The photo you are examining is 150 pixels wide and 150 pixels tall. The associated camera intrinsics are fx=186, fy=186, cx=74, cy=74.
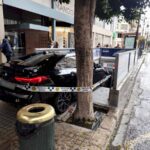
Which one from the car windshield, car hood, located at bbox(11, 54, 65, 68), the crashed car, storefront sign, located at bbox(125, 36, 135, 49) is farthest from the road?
storefront sign, located at bbox(125, 36, 135, 49)

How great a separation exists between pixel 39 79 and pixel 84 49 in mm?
1132

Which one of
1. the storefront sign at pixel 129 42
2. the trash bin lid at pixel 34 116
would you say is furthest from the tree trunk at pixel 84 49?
the storefront sign at pixel 129 42

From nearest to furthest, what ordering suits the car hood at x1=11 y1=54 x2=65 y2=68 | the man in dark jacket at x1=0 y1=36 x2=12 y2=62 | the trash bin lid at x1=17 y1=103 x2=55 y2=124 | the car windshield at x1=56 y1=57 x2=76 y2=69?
the trash bin lid at x1=17 y1=103 x2=55 y2=124
the car hood at x1=11 y1=54 x2=65 y2=68
the car windshield at x1=56 y1=57 x2=76 y2=69
the man in dark jacket at x1=0 y1=36 x2=12 y2=62

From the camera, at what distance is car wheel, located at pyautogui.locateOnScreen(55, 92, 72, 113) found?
14.8 ft

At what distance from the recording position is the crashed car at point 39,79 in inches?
152

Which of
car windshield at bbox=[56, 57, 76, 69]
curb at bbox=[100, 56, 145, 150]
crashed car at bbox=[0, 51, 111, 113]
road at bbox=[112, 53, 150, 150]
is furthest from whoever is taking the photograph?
car windshield at bbox=[56, 57, 76, 69]

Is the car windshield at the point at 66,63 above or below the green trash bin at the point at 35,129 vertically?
above

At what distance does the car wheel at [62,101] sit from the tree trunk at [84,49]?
0.61 metres

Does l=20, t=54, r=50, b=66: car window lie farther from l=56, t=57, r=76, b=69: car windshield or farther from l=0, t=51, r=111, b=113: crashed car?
l=56, t=57, r=76, b=69: car windshield

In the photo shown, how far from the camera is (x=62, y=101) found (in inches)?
184

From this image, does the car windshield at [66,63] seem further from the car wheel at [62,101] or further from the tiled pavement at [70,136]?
the tiled pavement at [70,136]

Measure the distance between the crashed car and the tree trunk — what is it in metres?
0.68

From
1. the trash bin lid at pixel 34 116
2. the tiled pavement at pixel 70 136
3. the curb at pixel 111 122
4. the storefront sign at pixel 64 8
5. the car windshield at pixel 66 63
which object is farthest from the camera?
the storefront sign at pixel 64 8

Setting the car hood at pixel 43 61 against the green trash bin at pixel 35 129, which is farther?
the car hood at pixel 43 61
